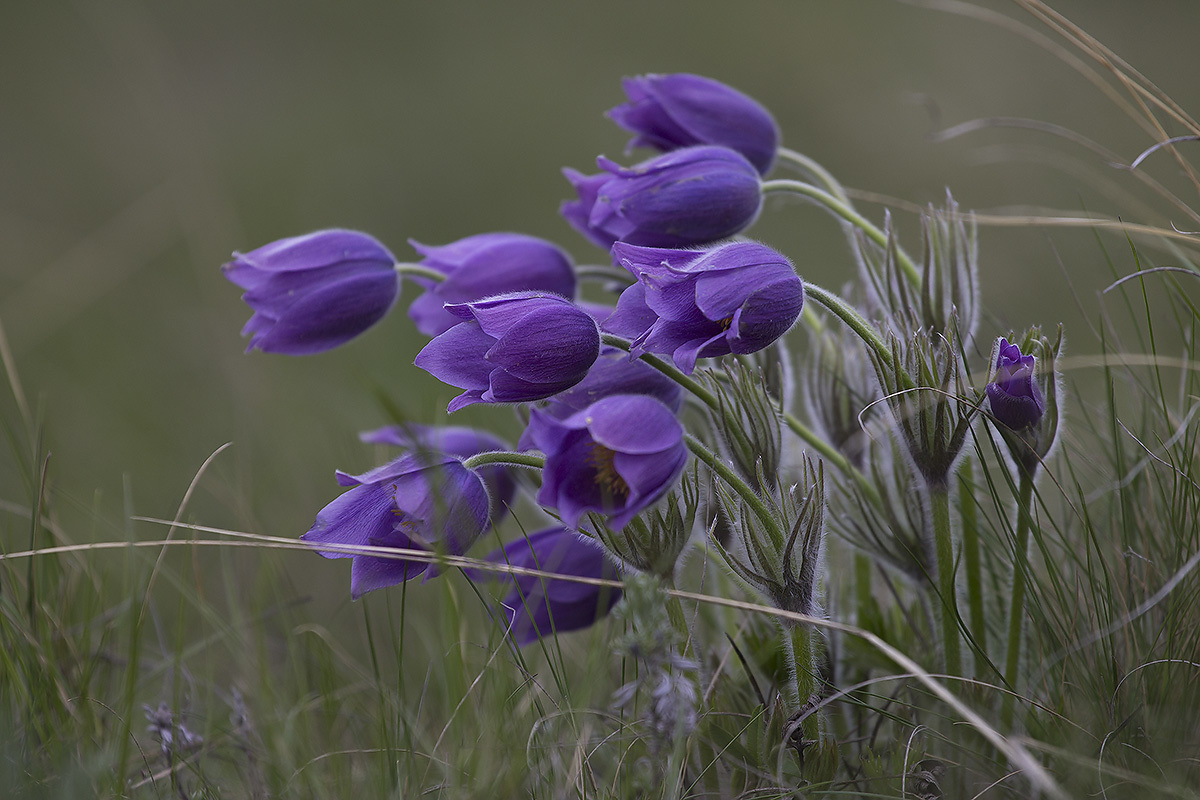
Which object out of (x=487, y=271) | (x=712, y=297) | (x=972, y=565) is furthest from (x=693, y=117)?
(x=972, y=565)

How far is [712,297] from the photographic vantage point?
986 millimetres

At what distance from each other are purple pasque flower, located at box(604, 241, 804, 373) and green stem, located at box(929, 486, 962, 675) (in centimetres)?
29

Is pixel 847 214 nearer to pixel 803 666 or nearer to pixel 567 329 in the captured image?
pixel 567 329

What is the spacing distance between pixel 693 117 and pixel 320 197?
3.10m

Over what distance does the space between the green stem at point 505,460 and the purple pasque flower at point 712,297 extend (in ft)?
0.55

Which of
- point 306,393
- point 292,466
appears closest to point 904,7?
point 306,393

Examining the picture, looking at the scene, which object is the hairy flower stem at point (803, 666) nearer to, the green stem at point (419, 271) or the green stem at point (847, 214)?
the green stem at point (847, 214)

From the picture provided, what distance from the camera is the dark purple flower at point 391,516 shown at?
1.04m

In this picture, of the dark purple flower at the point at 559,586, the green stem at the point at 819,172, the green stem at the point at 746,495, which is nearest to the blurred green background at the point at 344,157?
the green stem at the point at 819,172

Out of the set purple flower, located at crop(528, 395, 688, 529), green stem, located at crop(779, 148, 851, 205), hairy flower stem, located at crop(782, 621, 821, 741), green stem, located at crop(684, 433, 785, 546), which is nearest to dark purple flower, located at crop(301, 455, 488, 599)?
purple flower, located at crop(528, 395, 688, 529)

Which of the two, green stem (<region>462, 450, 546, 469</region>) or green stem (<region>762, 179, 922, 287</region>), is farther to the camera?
green stem (<region>762, 179, 922, 287</region>)

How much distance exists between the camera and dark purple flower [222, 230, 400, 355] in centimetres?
128

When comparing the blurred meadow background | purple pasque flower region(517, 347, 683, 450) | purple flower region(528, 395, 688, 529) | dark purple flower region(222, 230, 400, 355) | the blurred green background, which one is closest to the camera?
purple flower region(528, 395, 688, 529)

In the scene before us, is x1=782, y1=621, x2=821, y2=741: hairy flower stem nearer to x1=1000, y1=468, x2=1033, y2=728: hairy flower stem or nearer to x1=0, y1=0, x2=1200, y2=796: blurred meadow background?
x1=1000, y1=468, x2=1033, y2=728: hairy flower stem
